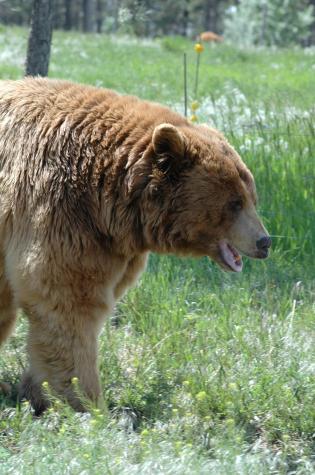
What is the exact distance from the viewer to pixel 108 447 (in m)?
4.15

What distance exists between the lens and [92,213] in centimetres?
473

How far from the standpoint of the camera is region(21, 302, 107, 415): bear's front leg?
467cm

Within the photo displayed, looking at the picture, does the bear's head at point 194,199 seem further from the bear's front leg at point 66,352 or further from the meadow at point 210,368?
the meadow at point 210,368

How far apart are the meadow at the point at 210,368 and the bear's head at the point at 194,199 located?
80cm

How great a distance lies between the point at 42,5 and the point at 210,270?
2.96 m

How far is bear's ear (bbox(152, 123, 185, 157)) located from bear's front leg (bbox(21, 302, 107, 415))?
0.91 meters

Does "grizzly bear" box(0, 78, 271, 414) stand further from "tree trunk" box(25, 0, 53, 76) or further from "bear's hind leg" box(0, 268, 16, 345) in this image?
"tree trunk" box(25, 0, 53, 76)

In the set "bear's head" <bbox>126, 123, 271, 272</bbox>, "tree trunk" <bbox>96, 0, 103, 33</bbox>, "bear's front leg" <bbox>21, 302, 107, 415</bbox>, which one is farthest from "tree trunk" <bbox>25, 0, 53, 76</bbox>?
"tree trunk" <bbox>96, 0, 103, 33</bbox>

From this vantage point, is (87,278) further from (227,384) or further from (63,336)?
(227,384)

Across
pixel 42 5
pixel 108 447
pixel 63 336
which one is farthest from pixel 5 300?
pixel 42 5

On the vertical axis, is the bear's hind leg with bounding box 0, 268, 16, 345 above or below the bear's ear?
below

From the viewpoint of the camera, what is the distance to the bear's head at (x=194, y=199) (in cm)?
472

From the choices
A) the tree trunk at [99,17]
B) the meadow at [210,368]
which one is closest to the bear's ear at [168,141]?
the meadow at [210,368]

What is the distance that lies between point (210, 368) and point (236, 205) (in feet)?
3.41
